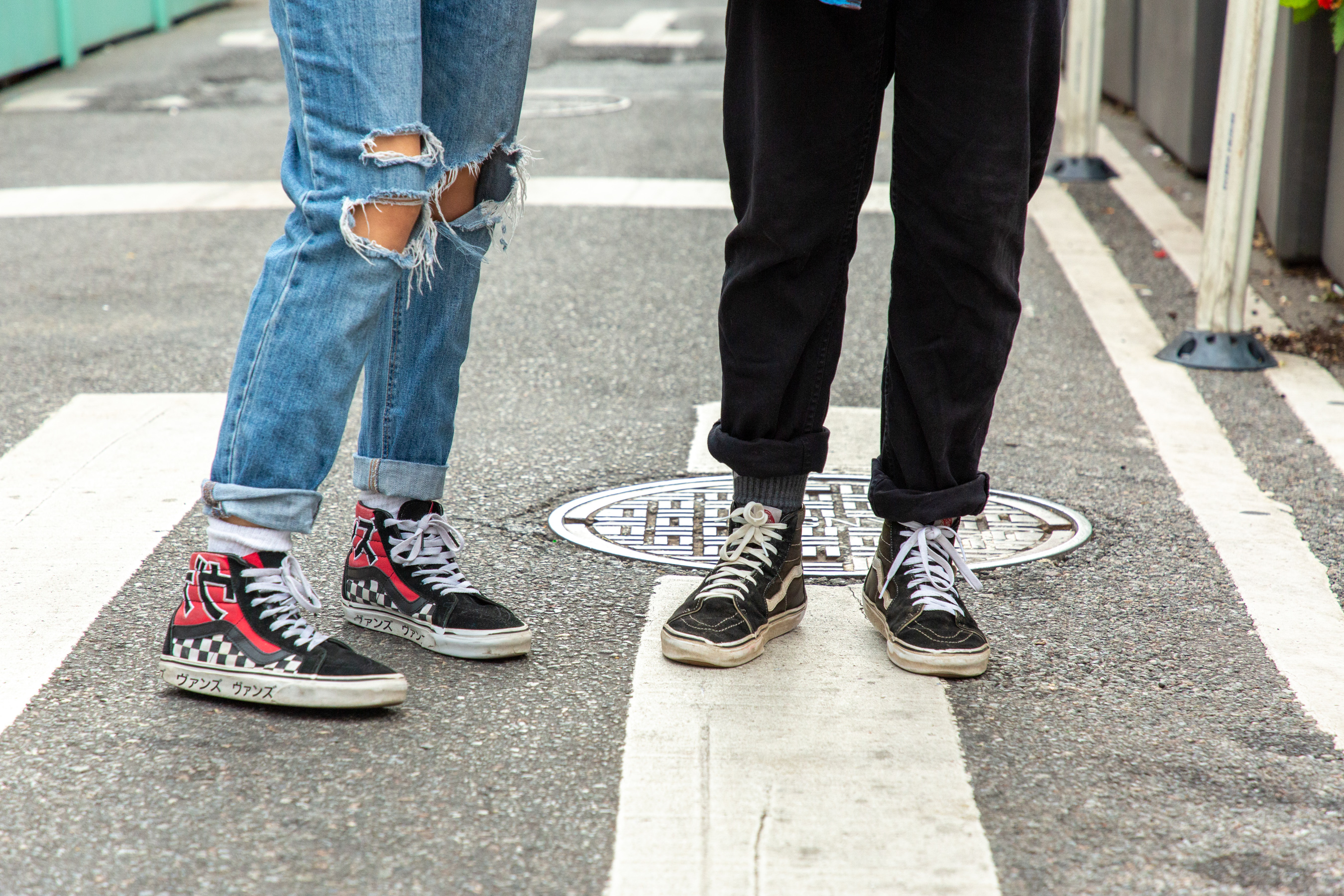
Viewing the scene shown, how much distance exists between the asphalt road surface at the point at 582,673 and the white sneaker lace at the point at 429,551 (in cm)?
14

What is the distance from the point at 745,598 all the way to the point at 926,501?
1.10ft

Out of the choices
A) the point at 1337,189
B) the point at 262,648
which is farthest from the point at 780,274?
the point at 1337,189

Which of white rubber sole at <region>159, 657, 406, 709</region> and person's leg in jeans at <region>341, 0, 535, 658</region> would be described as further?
person's leg in jeans at <region>341, 0, 535, 658</region>

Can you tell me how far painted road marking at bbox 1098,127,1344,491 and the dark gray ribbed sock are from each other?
5.58ft

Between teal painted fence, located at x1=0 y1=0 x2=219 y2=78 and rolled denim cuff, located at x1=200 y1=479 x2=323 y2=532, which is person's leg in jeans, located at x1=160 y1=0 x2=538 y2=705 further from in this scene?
teal painted fence, located at x1=0 y1=0 x2=219 y2=78

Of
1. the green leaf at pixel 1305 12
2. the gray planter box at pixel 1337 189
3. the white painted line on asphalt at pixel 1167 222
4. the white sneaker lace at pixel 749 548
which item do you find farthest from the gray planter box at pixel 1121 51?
the white sneaker lace at pixel 749 548

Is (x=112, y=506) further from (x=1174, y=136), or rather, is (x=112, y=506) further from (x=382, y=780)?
(x=1174, y=136)

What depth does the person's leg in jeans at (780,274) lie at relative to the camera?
2221mm

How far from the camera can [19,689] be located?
7.34ft

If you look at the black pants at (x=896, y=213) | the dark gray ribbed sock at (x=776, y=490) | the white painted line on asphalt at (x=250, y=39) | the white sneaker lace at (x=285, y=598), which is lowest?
the white sneaker lace at (x=285, y=598)

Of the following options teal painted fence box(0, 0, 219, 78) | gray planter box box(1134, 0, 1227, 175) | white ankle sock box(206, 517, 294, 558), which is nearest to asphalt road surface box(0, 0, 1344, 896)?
white ankle sock box(206, 517, 294, 558)

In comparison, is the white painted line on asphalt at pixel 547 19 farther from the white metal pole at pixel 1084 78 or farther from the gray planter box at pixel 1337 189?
the gray planter box at pixel 1337 189

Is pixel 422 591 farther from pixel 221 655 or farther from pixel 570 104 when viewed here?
pixel 570 104

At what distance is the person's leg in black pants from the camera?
219cm
